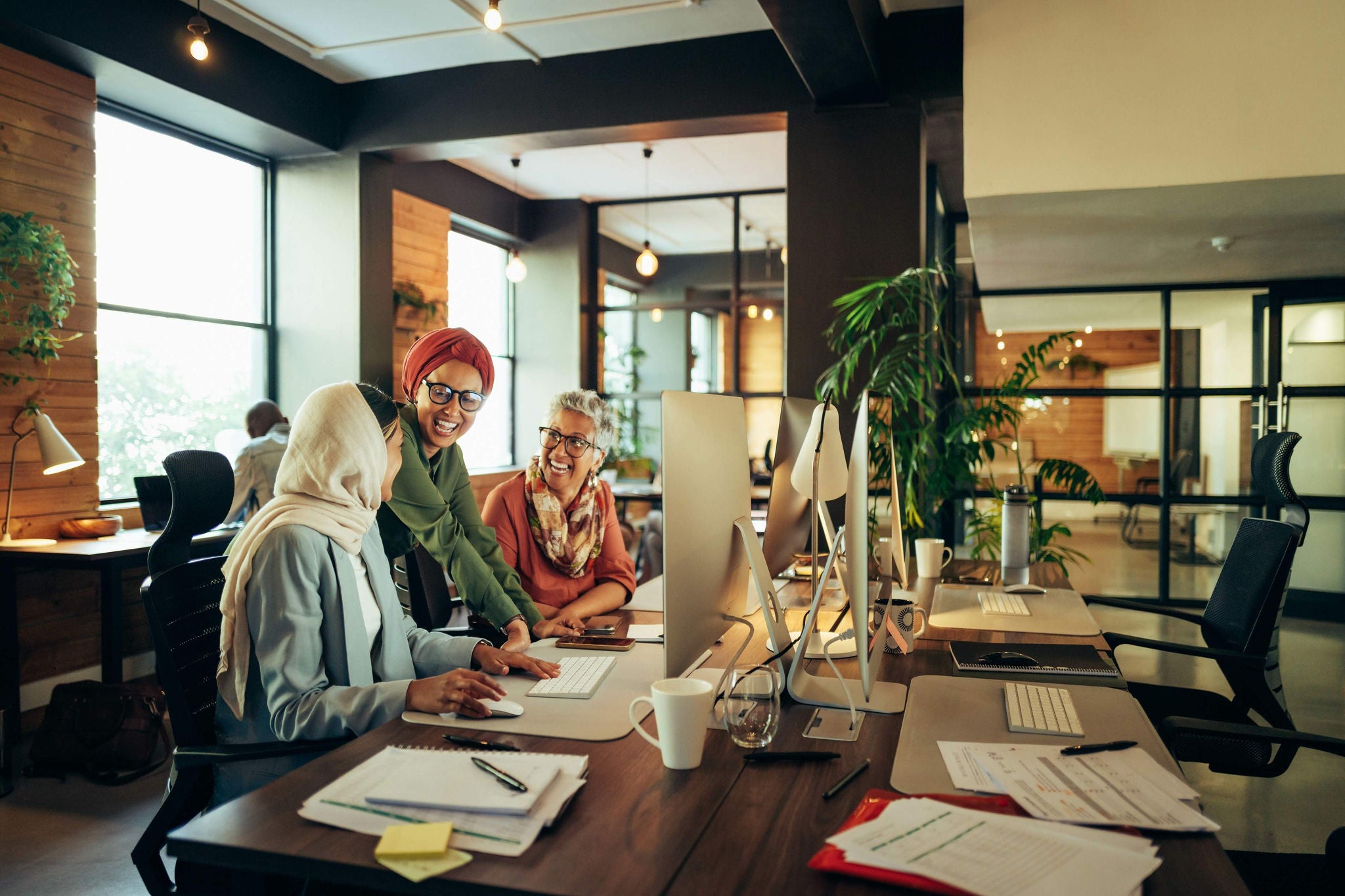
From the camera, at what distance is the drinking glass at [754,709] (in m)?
1.35

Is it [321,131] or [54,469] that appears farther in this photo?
[321,131]

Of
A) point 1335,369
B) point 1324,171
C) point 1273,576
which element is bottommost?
point 1273,576

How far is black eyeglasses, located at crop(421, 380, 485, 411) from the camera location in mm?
2477

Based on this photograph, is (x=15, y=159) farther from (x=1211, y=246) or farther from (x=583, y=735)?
(x=1211, y=246)

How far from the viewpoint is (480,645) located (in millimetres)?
1848

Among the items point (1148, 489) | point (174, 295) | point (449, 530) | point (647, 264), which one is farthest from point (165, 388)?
point (1148, 489)

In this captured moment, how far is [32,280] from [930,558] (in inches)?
153

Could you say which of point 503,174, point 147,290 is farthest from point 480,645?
point 503,174

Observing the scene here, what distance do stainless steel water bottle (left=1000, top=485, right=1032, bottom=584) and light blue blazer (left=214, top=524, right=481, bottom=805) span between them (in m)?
2.06

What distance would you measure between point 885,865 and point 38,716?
4.24 metres

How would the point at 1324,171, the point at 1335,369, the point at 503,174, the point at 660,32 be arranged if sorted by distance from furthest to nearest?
the point at 503,174 < the point at 1335,369 < the point at 660,32 < the point at 1324,171

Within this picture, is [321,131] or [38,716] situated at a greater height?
[321,131]

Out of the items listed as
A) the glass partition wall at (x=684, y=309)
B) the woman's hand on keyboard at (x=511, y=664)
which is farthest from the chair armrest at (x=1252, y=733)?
the glass partition wall at (x=684, y=309)

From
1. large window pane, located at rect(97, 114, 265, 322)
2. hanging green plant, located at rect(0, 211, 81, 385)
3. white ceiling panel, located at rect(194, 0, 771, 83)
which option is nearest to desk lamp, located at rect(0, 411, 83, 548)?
hanging green plant, located at rect(0, 211, 81, 385)
